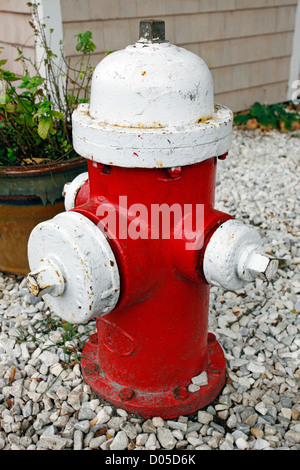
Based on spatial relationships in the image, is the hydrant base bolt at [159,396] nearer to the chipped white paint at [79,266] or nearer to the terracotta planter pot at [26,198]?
the chipped white paint at [79,266]

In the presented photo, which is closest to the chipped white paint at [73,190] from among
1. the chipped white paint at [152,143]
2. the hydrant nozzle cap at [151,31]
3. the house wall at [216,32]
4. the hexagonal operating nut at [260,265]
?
the chipped white paint at [152,143]

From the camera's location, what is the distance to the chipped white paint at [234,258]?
53.7 inches

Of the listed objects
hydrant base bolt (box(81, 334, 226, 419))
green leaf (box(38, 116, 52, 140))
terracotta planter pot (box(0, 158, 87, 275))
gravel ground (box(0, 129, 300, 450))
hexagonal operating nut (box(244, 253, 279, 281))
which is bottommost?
gravel ground (box(0, 129, 300, 450))

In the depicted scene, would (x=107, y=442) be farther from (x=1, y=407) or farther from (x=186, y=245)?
(x=186, y=245)

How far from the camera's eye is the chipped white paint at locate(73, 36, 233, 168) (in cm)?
129

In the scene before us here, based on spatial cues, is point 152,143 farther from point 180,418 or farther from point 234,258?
point 180,418

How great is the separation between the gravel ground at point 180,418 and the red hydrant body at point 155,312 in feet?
0.25

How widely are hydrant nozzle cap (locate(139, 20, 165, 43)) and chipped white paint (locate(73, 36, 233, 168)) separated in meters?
0.02

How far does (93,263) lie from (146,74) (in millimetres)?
535

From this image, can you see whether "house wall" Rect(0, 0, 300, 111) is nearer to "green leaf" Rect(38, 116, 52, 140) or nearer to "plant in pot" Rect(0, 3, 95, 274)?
"plant in pot" Rect(0, 3, 95, 274)

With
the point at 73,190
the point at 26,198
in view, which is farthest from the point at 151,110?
the point at 26,198

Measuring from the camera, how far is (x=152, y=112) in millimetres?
1300

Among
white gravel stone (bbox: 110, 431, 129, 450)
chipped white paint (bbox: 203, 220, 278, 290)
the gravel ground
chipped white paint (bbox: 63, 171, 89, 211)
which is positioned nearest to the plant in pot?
the gravel ground

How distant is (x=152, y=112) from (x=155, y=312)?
0.63 meters
